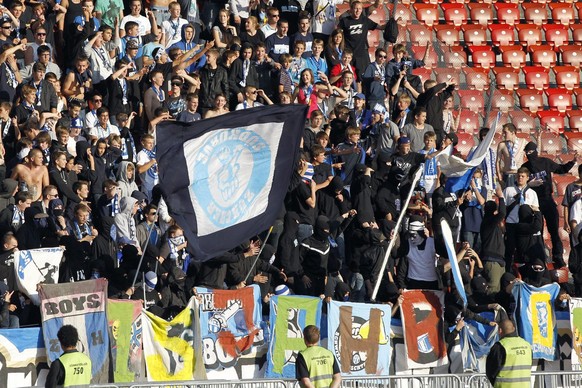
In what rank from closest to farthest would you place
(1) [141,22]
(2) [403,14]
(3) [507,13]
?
(1) [141,22]
(2) [403,14]
(3) [507,13]

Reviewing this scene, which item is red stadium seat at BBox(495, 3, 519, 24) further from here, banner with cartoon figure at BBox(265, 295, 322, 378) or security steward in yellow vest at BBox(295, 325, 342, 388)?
security steward in yellow vest at BBox(295, 325, 342, 388)

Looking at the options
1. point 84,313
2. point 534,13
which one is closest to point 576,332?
point 84,313

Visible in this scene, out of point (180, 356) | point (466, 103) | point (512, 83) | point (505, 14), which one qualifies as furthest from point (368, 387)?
point (505, 14)

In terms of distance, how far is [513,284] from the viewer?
18.7 m

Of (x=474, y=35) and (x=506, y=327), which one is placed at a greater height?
(x=474, y=35)

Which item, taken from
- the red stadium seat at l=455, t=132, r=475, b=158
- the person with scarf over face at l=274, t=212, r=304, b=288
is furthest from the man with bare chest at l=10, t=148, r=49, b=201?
the red stadium seat at l=455, t=132, r=475, b=158

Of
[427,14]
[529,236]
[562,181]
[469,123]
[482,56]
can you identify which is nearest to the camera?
[529,236]

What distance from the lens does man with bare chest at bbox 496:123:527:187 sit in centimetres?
2130

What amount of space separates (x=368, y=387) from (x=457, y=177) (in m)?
4.56

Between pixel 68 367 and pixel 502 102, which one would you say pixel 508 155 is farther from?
pixel 68 367

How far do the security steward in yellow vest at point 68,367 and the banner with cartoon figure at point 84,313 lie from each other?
272 cm

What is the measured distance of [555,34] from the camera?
2820 centimetres

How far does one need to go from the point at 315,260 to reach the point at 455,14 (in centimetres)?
1102

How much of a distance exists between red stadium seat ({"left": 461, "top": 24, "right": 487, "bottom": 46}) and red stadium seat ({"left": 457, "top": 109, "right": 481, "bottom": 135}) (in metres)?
3.22
